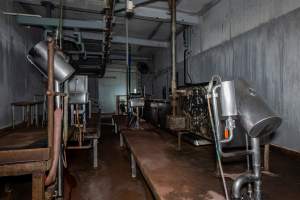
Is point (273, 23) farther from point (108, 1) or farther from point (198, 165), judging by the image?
point (108, 1)

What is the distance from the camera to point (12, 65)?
3.18m

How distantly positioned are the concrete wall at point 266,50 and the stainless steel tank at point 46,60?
2.47 metres

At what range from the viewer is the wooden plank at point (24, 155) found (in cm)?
130

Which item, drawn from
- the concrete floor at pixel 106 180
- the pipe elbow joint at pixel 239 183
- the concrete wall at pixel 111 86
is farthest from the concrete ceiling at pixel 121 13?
the concrete wall at pixel 111 86

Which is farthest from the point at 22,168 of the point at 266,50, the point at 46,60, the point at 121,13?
the point at 121,13

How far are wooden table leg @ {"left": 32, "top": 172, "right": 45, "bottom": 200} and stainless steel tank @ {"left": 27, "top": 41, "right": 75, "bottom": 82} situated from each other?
0.82 m

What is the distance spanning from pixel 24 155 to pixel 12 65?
2652 millimetres

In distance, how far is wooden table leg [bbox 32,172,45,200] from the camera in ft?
4.10

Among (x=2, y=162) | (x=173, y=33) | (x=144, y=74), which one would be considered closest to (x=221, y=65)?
(x=173, y=33)

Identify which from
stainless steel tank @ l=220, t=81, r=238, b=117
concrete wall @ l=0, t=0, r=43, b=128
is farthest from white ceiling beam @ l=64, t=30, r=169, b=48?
stainless steel tank @ l=220, t=81, r=238, b=117

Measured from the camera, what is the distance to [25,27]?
3898 mm

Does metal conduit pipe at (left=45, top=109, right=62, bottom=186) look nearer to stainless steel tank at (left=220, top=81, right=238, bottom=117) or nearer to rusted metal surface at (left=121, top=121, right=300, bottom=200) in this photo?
rusted metal surface at (left=121, top=121, right=300, bottom=200)

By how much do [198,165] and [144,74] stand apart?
7.68 meters

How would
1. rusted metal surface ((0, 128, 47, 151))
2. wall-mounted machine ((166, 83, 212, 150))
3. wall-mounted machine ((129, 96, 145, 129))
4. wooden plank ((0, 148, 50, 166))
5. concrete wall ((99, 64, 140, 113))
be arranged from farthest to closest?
concrete wall ((99, 64, 140, 113)), wall-mounted machine ((129, 96, 145, 129)), wall-mounted machine ((166, 83, 212, 150)), rusted metal surface ((0, 128, 47, 151)), wooden plank ((0, 148, 50, 166))
